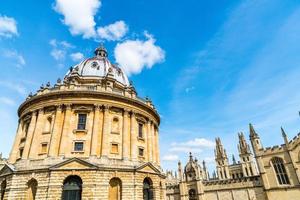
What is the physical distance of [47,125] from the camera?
26.9 m

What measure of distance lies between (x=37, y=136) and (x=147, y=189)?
628 inches

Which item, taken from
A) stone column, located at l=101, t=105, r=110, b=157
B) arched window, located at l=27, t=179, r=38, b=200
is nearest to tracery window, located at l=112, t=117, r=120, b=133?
stone column, located at l=101, t=105, r=110, b=157

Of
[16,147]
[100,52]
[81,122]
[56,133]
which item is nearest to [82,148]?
[81,122]

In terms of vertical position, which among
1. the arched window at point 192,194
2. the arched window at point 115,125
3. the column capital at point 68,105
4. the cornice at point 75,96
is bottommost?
the arched window at point 192,194

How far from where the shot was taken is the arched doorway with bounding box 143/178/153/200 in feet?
86.8

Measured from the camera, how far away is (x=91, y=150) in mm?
24344

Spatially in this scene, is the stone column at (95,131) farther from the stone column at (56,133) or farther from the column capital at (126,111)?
the stone column at (56,133)

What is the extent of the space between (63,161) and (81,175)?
8.55 feet

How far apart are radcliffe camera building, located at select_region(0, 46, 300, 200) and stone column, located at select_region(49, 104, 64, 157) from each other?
11 mm

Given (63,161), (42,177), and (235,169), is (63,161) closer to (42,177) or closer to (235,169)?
(42,177)

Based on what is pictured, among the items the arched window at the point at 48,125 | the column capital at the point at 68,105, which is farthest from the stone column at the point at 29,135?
the column capital at the point at 68,105

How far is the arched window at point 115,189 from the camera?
918 inches

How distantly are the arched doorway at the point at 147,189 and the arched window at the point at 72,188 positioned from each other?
8.34 meters

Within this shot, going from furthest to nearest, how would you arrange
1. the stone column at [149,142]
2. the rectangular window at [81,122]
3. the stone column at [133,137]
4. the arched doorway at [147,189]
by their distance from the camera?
the stone column at [149,142] → the stone column at [133,137] → the arched doorway at [147,189] → the rectangular window at [81,122]
